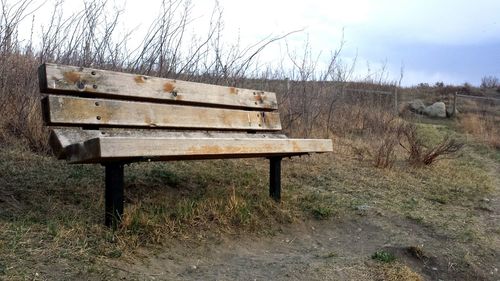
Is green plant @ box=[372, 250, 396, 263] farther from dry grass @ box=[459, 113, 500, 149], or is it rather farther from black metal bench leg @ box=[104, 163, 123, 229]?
dry grass @ box=[459, 113, 500, 149]

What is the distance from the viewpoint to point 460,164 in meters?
8.51

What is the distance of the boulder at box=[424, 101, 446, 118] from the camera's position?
26253 millimetres

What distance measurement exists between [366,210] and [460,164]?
4.52 m

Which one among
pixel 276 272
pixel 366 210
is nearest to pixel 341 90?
pixel 366 210

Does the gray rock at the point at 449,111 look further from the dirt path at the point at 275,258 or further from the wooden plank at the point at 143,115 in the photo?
the dirt path at the point at 275,258

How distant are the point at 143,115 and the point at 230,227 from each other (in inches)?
38.4

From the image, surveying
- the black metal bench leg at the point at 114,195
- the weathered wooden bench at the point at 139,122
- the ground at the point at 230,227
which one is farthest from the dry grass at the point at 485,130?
the black metal bench leg at the point at 114,195

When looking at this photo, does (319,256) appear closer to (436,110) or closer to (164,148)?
(164,148)

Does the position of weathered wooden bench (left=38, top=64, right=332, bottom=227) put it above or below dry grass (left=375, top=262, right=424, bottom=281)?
above

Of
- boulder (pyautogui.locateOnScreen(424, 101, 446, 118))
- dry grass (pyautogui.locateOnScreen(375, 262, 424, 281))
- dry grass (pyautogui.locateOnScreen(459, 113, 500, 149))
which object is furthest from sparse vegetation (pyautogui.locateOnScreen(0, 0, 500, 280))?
boulder (pyautogui.locateOnScreen(424, 101, 446, 118))

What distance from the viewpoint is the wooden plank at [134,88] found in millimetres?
3010

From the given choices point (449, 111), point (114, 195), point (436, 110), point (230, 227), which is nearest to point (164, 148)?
point (114, 195)

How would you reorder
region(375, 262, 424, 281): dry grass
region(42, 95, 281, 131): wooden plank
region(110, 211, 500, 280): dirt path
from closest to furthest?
1. region(110, 211, 500, 280): dirt path
2. region(42, 95, 281, 131): wooden plank
3. region(375, 262, 424, 281): dry grass

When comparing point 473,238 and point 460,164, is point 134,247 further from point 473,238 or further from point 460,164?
point 460,164
